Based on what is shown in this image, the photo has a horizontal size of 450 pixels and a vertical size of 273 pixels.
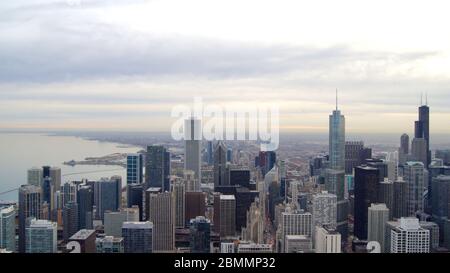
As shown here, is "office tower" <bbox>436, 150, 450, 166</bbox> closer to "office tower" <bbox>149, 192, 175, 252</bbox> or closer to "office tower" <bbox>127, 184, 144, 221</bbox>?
"office tower" <bbox>149, 192, 175, 252</bbox>

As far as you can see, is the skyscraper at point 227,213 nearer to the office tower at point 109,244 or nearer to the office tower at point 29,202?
the office tower at point 109,244

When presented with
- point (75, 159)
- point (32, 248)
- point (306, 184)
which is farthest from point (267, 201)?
point (32, 248)

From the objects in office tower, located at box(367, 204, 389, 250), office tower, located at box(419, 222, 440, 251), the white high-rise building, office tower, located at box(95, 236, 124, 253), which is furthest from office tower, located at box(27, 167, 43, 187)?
office tower, located at box(419, 222, 440, 251)

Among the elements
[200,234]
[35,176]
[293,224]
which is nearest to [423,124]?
[293,224]

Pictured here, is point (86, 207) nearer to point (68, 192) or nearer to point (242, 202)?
point (68, 192)

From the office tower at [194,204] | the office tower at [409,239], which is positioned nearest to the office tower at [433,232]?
the office tower at [409,239]
